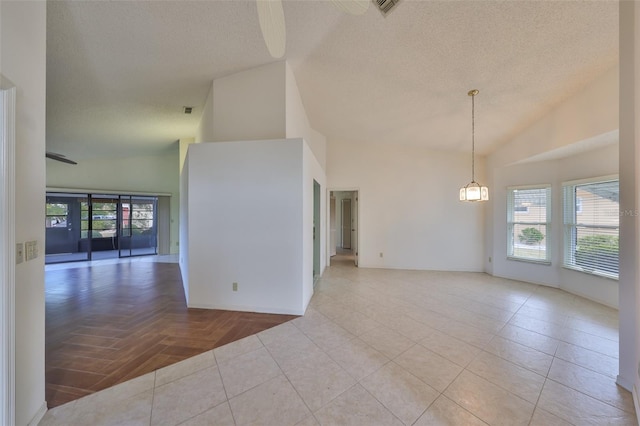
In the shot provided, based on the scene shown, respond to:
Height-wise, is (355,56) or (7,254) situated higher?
(355,56)

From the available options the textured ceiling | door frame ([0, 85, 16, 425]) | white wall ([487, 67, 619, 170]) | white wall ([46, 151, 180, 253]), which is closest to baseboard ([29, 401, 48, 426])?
door frame ([0, 85, 16, 425])

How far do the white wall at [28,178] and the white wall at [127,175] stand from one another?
20.1ft

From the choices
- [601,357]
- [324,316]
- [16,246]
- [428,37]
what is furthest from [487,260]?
[16,246]

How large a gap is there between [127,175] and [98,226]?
1.75 meters

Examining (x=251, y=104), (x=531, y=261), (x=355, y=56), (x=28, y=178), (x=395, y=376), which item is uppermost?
(x=355, y=56)

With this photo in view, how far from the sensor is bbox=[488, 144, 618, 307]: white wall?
3.55 meters

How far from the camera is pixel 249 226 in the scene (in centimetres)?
316

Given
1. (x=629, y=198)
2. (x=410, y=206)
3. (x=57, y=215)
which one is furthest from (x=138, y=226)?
(x=629, y=198)

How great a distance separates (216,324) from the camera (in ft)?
9.30

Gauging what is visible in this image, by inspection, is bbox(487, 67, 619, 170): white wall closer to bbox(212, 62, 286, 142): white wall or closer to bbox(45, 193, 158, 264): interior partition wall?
bbox(212, 62, 286, 142): white wall

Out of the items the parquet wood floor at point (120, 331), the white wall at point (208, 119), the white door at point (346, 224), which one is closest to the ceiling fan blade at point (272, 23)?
the white wall at point (208, 119)

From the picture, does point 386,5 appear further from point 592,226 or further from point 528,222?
point 528,222

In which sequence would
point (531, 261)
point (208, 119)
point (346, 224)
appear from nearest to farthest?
point (208, 119), point (531, 261), point (346, 224)

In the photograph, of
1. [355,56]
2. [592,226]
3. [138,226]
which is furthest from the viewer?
[138,226]
